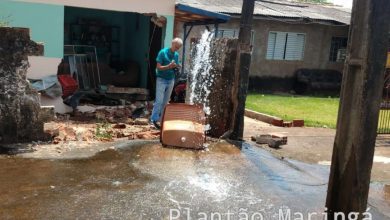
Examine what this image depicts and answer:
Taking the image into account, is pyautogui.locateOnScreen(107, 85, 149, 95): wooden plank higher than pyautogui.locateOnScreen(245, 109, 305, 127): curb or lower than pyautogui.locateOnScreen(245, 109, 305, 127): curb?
higher

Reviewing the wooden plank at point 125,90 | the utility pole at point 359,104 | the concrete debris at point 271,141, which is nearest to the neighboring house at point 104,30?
the wooden plank at point 125,90

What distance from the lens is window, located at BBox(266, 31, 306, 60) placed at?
1891cm

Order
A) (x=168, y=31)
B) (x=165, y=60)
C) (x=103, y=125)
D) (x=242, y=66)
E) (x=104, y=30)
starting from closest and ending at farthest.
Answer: (x=242, y=66), (x=165, y=60), (x=103, y=125), (x=168, y=31), (x=104, y=30)

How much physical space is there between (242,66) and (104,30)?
9103 mm

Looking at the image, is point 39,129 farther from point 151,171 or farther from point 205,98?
point 205,98

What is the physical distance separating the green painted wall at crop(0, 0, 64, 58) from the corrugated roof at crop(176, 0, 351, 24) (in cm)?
651

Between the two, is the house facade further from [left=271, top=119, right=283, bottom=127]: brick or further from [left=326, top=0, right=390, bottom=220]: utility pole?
[left=326, top=0, right=390, bottom=220]: utility pole

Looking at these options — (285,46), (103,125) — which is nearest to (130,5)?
(103,125)

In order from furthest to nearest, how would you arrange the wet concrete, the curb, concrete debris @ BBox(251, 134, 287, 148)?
the curb → concrete debris @ BBox(251, 134, 287, 148) → the wet concrete

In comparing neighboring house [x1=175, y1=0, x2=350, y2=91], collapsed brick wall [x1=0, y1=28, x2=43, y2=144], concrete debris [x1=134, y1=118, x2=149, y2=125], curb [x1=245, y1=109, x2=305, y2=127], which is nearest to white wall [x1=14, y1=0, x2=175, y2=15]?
concrete debris [x1=134, y1=118, x2=149, y2=125]

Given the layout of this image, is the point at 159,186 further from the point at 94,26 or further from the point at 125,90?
the point at 94,26

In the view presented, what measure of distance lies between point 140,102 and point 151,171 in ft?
21.7

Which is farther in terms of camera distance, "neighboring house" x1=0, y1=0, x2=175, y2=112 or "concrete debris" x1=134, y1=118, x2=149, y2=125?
"neighboring house" x1=0, y1=0, x2=175, y2=112

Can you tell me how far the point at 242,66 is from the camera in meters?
7.69
